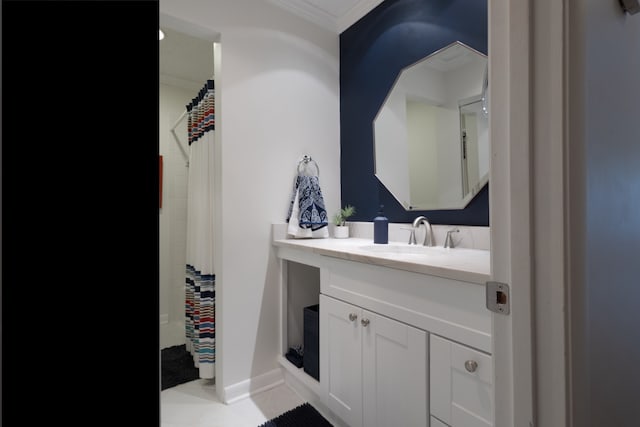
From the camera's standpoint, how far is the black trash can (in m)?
1.59

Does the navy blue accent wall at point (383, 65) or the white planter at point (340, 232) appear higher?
the navy blue accent wall at point (383, 65)

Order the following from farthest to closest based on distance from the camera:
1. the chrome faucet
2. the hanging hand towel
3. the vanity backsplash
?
1. the hanging hand towel
2. the chrome faucet
3. the vanity backsplash

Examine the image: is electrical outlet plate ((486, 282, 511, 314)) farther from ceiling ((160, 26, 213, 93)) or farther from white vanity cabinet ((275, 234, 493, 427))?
ceiling ((160, 26, 213, 93))

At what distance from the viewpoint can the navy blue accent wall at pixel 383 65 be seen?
1468 mm

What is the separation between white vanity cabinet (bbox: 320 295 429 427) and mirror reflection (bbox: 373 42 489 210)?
0.76 meters

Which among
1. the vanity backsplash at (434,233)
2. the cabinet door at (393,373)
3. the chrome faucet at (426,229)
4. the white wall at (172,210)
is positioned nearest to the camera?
the cabinet door at (393,373)

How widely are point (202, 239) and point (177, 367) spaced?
36.3 inches

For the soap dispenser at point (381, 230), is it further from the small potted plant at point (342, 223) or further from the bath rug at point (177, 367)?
the bath rug at point (177, 367)

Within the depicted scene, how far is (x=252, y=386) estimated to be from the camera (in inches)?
67.1

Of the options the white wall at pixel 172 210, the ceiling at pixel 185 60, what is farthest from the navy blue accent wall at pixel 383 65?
the white wall at pixel 172 210

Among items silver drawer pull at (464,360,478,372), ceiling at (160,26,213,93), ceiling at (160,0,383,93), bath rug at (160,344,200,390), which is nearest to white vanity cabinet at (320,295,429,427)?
silver drawer pull at (464,360,478,372)
